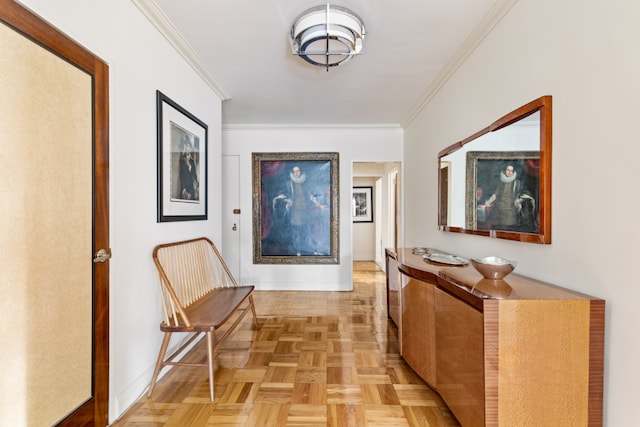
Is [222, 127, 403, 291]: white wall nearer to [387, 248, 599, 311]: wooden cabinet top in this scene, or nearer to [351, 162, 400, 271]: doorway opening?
[351, 162, 400, 271]: doorway opening

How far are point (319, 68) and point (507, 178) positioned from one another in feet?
5.92

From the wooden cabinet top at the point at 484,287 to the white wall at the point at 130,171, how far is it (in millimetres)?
1775

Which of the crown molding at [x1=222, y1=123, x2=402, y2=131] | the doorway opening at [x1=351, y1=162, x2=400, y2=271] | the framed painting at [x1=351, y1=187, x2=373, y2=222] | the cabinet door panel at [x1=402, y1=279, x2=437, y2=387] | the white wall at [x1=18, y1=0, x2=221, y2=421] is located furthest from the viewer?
the framed painting at [x1=351, y1=187, x2=373, y2=222]

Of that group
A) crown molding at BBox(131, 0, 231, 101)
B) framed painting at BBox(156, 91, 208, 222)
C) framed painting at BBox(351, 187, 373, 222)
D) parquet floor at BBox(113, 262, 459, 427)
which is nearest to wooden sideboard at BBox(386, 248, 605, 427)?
parquet floor at BBox(113, 262, 459, 427)

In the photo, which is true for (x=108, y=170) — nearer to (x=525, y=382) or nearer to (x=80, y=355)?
(x=80, y=355)

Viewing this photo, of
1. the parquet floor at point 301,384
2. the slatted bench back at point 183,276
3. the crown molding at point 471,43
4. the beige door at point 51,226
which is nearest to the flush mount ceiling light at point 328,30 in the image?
the crown molding at point 471,43

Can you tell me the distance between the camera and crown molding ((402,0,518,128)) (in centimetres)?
186

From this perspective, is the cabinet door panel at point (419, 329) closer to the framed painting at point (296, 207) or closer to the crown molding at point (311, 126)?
the framed painting at point (296, 207)

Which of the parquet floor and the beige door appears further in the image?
the parquet floor

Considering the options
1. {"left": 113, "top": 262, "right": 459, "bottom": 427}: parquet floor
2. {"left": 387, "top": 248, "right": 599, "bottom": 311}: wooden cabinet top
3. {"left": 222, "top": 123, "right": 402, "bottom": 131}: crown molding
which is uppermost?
{"left": 222, "top": 123, "right": 402, "bottom": 131}: crown molding

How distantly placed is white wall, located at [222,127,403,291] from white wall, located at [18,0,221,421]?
228 centimetres

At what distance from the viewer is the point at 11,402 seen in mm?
1138

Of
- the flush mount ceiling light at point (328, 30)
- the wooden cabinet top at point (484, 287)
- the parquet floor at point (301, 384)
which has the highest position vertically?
the flush mount ceiling light at point (328, 30)

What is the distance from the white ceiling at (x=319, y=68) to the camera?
1932 millimetres
